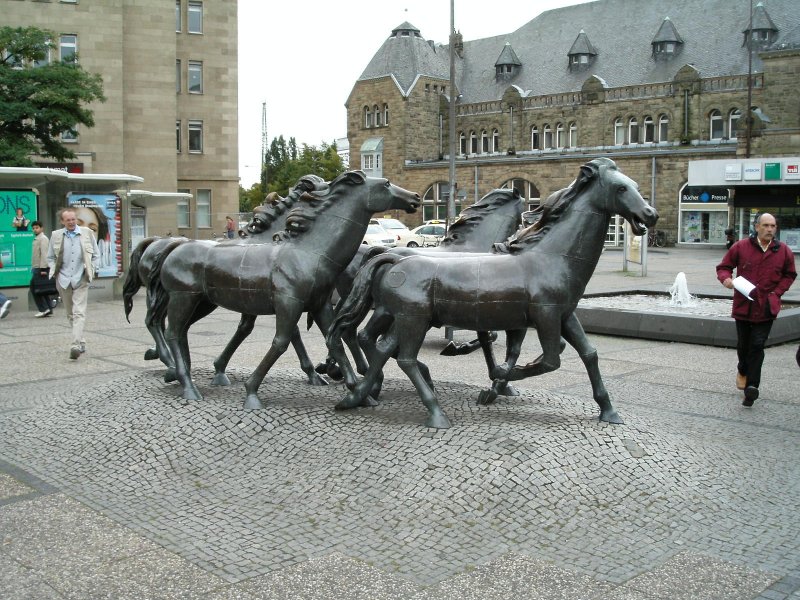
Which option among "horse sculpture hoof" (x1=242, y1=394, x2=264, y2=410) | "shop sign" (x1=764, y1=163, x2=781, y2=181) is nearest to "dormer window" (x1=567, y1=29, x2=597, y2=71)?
"shop sign" (x1=764, y1=163, x2=781, y2=181)

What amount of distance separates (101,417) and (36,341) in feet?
24.1

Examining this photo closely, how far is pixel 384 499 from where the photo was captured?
5.66 meters

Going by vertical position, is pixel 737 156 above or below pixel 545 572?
above

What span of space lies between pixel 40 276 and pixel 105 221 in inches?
150

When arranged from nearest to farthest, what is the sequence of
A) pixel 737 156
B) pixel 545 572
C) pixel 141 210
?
pixel 545 572
pixel 141 210
pixel 737 156

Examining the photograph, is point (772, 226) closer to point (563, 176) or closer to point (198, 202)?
point (198, 202)

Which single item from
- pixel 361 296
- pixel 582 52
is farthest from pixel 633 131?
pixel 361 296

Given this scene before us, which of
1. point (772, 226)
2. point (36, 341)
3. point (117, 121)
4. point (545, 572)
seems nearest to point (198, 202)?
point (117, 121)

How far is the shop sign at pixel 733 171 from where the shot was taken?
4553cm

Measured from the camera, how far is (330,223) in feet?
23.5

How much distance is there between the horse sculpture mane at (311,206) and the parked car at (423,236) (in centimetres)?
3502

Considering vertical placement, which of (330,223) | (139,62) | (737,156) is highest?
(139,62)

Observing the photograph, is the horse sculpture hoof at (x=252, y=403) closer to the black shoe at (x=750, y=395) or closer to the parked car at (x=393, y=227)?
the black shoe at (x=750, y=395)

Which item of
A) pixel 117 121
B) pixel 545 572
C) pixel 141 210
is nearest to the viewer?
pixel 545 572
